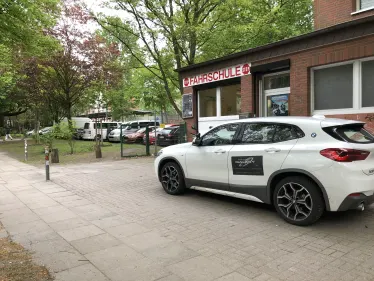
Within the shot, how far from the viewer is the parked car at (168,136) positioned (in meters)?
17.4

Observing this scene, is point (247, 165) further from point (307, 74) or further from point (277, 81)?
point (277, 81)

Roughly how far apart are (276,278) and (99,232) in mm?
2637

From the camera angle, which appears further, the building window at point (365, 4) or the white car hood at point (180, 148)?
the building window at point (365, 4)

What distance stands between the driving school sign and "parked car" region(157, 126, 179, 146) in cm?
411

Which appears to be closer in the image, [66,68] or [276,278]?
[276,278]

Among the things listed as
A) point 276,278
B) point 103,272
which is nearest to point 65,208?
point 103,272

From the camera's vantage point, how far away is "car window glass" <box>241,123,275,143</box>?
5.38 m

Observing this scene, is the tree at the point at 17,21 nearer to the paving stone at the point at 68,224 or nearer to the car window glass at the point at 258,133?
the paving stone at the point at 68,224

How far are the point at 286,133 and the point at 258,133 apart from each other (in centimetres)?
54

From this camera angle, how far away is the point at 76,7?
22938 mm

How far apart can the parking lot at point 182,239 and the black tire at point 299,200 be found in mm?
163

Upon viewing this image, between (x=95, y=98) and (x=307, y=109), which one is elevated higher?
(x=95, y=98)

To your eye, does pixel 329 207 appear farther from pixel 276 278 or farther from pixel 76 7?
pixel 76 7

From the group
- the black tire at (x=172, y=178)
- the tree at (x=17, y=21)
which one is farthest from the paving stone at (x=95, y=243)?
the tree at (x=17, y=21)
